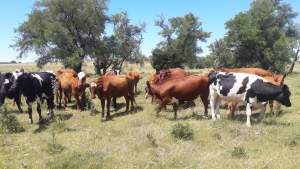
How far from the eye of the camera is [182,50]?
1645 inches

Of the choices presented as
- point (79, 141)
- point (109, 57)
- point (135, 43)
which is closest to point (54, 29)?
point (109, 57)

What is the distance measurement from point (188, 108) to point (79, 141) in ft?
20.5

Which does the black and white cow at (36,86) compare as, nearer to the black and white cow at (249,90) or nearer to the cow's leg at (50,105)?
the cow's leg at (50,105)

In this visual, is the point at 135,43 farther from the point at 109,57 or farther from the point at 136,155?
the point at 136,155

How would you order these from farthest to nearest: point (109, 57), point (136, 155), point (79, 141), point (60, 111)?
point (109, 57)
point (60, 111)
point (79, 141)
point (136, 155)

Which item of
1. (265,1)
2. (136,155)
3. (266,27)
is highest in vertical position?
(265,1)

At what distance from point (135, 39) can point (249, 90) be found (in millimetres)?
32873

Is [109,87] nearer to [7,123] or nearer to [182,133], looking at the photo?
[7,123]

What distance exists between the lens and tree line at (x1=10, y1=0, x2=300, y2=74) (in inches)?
1263

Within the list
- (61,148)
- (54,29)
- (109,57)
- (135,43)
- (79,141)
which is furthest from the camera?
(135,43)

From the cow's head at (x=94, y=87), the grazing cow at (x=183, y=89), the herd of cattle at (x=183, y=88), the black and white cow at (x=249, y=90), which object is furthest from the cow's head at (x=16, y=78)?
the black and white cow at (x=249, y=90)

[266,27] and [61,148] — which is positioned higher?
[266,27]

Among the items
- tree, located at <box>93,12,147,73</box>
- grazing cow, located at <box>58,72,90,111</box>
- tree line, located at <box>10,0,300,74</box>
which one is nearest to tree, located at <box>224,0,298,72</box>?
tree line, located at <box>10,0,300,74</box>

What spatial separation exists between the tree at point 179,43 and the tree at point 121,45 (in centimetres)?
314
